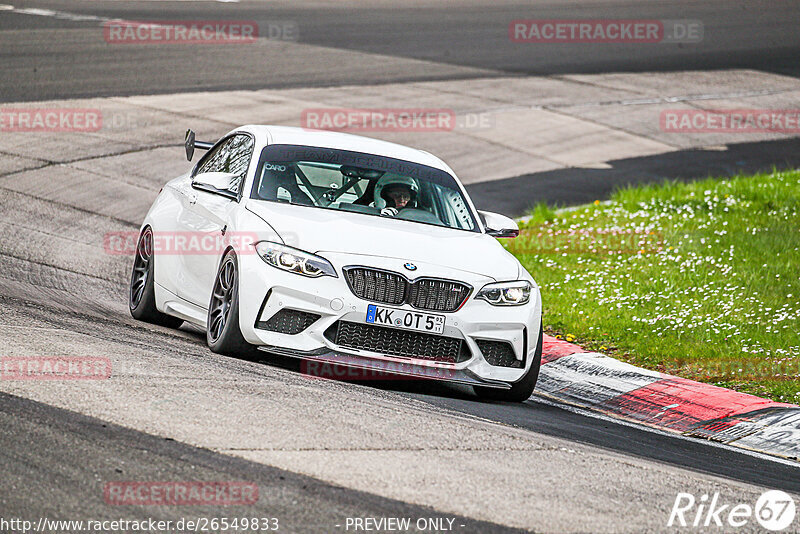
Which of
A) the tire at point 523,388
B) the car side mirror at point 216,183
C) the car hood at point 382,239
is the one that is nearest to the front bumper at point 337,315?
the car hood at point 382,239

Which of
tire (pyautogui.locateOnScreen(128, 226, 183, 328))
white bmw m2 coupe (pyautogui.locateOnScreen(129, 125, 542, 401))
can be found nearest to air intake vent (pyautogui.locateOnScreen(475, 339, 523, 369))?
white bmw m2 coupe (pyautogui.locateOnScreen(129, 125, 542, 401))

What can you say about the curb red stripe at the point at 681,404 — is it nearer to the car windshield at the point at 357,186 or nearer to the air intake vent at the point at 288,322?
the car windshield at the point at 357,186

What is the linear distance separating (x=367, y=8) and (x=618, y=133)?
14.2 meters

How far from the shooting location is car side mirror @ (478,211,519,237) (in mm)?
8930

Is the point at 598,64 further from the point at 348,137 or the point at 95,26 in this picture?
the point at 348,137

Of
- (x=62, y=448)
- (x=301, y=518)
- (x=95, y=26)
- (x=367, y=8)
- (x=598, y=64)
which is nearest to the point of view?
(x=301, y=518)

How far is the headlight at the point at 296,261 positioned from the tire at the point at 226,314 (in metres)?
0.25

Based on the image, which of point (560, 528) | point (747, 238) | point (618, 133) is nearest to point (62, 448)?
point (560, 528)

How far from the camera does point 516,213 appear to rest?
51.7 ft

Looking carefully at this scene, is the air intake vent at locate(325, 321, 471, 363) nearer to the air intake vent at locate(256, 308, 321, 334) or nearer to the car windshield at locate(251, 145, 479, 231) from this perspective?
the air intake vent at locate(256, 308, 321, 334)

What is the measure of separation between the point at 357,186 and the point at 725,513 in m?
4.25

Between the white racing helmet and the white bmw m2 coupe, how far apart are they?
1 cm

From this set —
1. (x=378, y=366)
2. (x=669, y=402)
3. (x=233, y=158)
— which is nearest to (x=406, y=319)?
(x=378, y=366)

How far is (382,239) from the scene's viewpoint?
7.88 meters
